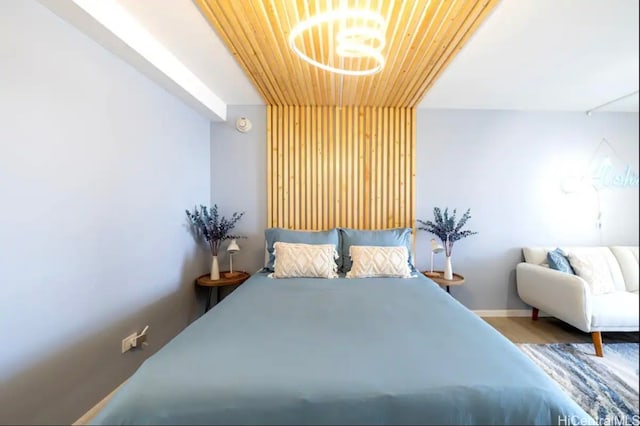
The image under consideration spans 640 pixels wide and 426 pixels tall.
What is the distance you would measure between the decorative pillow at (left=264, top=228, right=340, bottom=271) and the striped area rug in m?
1.98

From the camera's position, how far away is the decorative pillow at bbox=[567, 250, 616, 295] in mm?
2159

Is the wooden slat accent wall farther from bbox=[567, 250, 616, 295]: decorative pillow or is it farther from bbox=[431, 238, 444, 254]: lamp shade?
bbox=[567, 250, 616, 295]: decorative pillow

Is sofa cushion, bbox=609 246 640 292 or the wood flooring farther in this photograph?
the wood flooring

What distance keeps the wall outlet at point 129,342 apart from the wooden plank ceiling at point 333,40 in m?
2.17

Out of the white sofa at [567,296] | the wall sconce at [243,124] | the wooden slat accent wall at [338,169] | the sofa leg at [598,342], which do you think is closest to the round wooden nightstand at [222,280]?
the wooden slat accent wall at [338,169]

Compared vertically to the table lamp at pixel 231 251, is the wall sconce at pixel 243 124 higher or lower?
higher

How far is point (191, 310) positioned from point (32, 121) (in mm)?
2009

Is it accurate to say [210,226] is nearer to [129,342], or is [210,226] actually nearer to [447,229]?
[129,342]

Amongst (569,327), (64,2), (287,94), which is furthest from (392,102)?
(569,327)

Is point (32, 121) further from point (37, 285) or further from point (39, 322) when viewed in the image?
point (39, 322)

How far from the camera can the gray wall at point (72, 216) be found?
122 centimetres

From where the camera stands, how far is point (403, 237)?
2.73 meters

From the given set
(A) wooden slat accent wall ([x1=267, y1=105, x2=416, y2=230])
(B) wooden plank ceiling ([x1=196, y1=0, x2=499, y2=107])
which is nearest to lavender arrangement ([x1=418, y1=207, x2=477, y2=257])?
(A) wooden slat accent wall ([x1=267, y1=105, x2=416, y2=230])

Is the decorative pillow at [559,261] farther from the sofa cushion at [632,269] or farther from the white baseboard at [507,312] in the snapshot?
the sofa cushion at [632,269]
